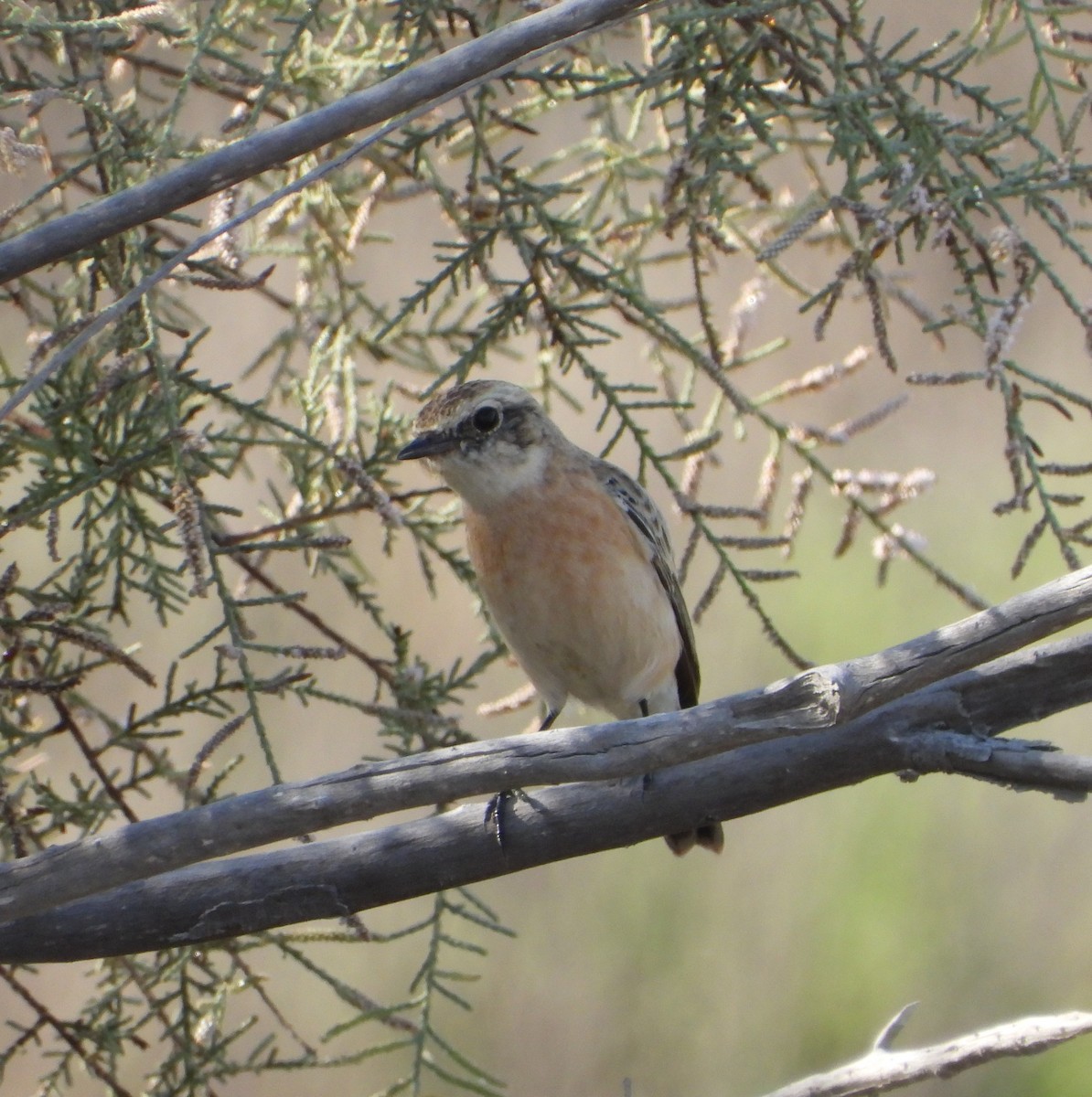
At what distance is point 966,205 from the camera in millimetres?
2861

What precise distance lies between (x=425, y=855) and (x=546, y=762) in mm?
494

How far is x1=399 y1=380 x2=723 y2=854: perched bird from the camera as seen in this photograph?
3854 mm

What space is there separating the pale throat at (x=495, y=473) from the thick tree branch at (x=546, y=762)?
5.32 ft

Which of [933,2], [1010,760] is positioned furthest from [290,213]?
[933,2]

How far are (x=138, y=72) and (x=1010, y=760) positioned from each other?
286 centimetres

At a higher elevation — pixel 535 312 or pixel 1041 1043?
pixel 535 312

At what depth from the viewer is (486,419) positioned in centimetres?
378

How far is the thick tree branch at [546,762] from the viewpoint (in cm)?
203

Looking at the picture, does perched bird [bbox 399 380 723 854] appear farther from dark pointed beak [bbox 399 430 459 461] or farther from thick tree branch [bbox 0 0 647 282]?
thick tree branch [bbox 0 0 647 282]

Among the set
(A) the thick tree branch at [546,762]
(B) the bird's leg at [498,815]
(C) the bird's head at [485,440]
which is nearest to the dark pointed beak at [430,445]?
(C) the bird's head at [485,440]

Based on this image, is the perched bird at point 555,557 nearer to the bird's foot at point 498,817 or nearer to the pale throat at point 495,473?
the pale throat at point 495,473

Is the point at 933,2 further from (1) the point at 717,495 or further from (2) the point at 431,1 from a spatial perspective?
(2) the point at 431,1

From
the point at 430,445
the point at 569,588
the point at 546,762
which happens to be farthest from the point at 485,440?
the point at 546,762

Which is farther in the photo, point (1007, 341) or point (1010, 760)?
point (1007, 341)
